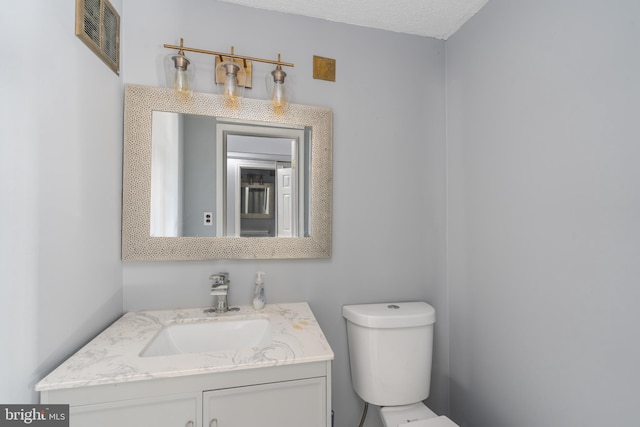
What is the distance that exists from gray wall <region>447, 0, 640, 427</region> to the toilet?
0.95ft

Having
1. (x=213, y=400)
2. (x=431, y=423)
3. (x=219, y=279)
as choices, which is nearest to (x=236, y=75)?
(x=219, y=279)

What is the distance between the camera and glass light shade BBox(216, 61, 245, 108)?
1.29 m

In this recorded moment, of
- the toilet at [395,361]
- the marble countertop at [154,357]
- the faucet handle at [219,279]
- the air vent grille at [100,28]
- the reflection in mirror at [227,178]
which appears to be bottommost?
the toilet at [395,361]

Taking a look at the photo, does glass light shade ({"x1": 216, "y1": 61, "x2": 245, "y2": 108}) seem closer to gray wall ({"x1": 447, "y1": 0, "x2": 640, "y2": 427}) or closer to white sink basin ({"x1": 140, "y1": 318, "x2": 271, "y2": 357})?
white sink basin ({"x1": 140, "y1": 318, "x2": 271, "y2": 357})

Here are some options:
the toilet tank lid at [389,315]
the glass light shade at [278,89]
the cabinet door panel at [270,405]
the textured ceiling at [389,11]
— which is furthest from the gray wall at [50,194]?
the toilet tank lid at [389,315]

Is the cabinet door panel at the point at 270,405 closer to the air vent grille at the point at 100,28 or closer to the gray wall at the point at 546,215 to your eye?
the gray wall at the point at 546,215

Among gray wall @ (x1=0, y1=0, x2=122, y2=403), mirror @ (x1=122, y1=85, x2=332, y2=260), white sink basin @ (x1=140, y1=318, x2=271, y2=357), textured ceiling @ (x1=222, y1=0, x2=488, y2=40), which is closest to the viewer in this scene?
gray wall @ (x1=0, y1=0, x2=122, y2=403)

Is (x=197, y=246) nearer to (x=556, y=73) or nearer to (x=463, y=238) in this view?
(x=463, y=238)

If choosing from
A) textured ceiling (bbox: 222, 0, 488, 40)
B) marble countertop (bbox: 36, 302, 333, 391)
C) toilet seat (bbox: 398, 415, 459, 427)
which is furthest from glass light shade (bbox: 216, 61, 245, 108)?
toilet seat (bbox: 398, 415, 459, 427)

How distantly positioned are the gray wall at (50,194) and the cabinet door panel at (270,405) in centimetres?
48

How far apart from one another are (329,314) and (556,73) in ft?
4.46

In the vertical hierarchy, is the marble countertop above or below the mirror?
below

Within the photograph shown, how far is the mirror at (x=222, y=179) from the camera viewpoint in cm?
126

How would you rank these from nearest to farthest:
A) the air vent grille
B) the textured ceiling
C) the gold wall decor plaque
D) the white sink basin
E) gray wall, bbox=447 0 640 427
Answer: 1. gray wall, bbox=447 0 640 427
2. the air vent grille
3. the white sink basin
4. the textured ceiling
5. the gold wall decor plaque
